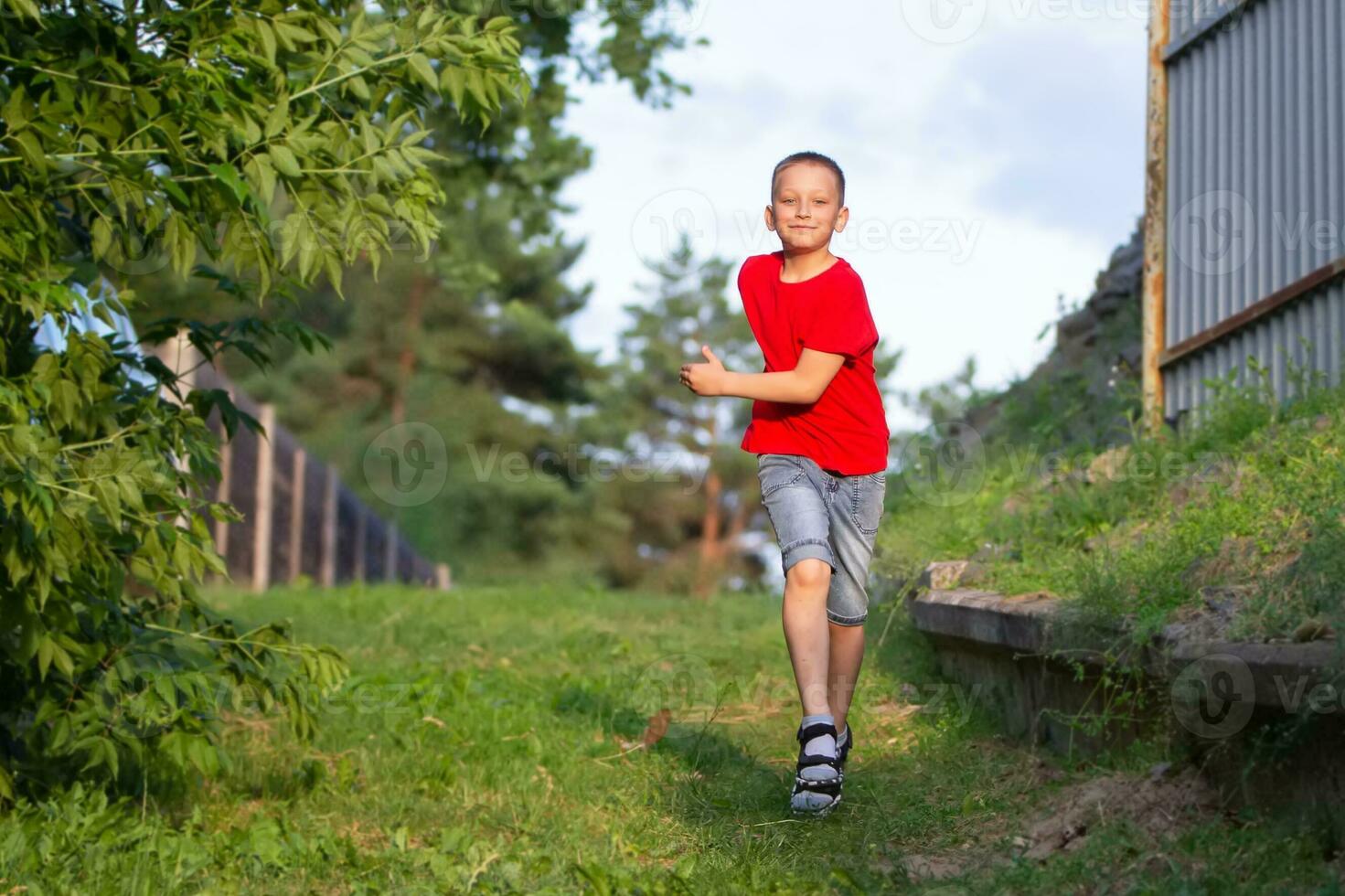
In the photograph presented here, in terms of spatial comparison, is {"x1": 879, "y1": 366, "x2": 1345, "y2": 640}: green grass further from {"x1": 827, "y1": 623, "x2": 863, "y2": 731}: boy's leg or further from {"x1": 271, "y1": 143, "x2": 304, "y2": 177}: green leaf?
{"x1": 271, "y1": 143, "x2": 304, "y2": 177}: green leaf

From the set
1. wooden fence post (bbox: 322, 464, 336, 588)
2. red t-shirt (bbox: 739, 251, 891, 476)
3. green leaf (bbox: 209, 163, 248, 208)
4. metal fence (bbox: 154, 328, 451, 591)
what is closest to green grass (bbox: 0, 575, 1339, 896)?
red t-shirt (bbox: 739, 251, 891, 476)

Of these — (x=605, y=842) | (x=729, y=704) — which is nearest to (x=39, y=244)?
(x=605, y=842)

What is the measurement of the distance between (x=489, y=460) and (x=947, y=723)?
2559cm

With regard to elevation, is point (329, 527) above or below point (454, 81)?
below

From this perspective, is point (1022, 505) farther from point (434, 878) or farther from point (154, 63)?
point (154, 63)

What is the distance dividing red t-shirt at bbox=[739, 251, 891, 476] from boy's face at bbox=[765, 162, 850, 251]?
0.12 m

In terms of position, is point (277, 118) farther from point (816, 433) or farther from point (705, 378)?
point (816, 433)

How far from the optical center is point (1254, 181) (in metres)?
6.35

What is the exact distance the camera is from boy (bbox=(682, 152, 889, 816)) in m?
3.67

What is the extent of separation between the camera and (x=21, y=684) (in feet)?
13.6

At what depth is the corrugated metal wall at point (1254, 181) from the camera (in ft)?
19.2

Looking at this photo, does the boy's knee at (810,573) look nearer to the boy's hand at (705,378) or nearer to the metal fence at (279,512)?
the boy's hand at (705,378)

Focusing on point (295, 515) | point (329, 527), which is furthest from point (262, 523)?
point (329, 527)

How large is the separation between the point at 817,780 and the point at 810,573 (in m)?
0.53
